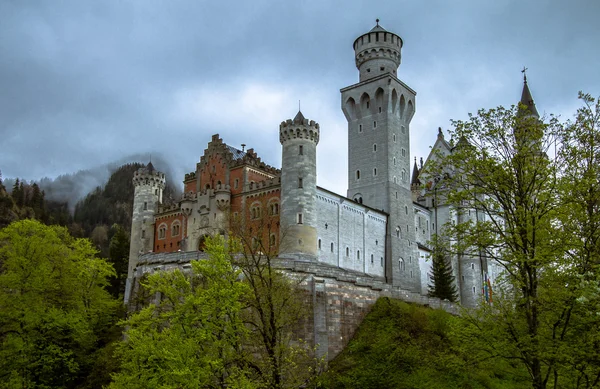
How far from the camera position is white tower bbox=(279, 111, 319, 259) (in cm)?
4994

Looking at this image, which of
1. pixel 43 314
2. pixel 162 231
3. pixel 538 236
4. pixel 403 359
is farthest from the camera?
pixel 162 231

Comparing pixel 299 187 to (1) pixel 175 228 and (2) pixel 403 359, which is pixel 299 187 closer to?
(1) pixel 175 228

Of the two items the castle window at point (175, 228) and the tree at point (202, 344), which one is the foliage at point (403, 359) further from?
the castle window at point (175, 228)

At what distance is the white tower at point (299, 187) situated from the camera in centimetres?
4994

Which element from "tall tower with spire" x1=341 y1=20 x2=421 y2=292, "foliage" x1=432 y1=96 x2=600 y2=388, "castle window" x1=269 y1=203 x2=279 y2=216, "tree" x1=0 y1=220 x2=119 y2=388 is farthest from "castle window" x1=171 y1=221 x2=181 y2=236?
"foliage" x1=432 y1=96 x2=600 y2=388

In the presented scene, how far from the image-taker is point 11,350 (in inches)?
1453

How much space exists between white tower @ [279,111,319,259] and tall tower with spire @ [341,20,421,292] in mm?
12513

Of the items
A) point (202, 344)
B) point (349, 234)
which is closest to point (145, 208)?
point (349, 234)

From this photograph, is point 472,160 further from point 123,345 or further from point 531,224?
point 123,345

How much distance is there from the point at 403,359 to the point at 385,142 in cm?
3100

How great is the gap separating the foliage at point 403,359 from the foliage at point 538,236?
9.78 metres

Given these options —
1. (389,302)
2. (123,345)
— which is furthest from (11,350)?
(389,302)

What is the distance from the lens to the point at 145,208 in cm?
6366

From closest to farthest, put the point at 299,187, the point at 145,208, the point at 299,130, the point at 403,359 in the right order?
the point at 403,359
the point at 299,187
the point at 299,130
the point at 145,208
